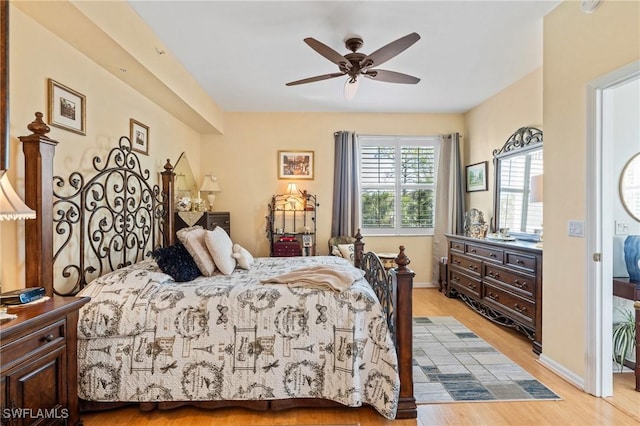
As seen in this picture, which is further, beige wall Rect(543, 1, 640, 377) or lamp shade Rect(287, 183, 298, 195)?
lamp shade Rect(287, 183, 298, 195)

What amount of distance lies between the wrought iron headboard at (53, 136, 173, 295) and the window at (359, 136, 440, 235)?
3.16 meters

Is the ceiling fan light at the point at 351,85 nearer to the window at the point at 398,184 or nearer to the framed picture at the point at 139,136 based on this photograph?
the framed picture at the point at 139,136

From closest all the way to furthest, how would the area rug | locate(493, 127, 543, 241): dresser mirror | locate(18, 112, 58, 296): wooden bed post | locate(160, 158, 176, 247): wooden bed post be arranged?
locate(18, 112, 58, 296): wooden bed post, the area rug, locate(160, 158, 176, 247): wooden bed post, locate(493, 127, 543, 241): dresser mirror

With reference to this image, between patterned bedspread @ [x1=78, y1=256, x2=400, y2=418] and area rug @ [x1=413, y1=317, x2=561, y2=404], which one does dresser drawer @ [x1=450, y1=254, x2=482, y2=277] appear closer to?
area rug @ [x1=413, y1=317, x2=561, y2=404]

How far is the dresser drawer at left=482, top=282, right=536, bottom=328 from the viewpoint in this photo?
3.17m

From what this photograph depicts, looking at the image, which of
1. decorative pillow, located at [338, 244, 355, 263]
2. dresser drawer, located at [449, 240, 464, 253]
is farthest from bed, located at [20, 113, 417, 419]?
dresser drawer, located at [449, 240, 464, 253]

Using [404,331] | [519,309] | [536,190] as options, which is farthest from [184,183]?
[536,190]

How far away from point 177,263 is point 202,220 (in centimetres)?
192

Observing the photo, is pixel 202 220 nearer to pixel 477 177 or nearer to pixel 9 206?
pixel 9 206

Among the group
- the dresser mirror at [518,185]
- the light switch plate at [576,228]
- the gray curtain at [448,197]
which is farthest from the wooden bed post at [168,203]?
the gray curtain at [448,197]

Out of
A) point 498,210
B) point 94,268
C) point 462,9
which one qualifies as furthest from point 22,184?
point 498,210

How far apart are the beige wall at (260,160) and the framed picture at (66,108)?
2.84 meters

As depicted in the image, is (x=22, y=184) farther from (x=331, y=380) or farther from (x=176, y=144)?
(x=176, y=144)

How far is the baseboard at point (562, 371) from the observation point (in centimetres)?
243
